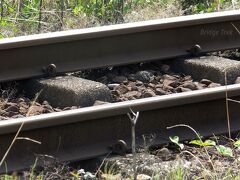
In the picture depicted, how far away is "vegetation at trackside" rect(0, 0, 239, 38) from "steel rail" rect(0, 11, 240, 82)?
1834 mm

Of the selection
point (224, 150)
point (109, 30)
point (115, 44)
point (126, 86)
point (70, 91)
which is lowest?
point (224, 150)

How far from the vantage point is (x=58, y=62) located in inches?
245

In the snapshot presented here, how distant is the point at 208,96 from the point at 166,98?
360 mm

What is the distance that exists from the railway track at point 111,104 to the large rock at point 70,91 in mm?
180

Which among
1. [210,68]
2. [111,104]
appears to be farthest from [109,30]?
[111,104]

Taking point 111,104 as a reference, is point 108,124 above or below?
below

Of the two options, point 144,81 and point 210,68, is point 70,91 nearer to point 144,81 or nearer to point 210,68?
point 144,81

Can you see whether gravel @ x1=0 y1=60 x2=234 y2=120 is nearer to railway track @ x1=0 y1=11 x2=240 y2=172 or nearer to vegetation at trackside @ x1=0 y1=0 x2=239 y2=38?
railway track @ x1=0 y1=11 x2=240 y2=172

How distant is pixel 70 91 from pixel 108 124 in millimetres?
763

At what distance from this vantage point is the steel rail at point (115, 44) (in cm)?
603

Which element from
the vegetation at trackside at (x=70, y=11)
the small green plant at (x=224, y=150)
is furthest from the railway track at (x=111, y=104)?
the vegetation at trackside at (x=70, y=11)

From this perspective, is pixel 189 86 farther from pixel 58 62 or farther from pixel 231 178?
pixel 231 178

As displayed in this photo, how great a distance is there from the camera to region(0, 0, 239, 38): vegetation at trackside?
858cm

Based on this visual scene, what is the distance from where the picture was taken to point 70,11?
9625mm
